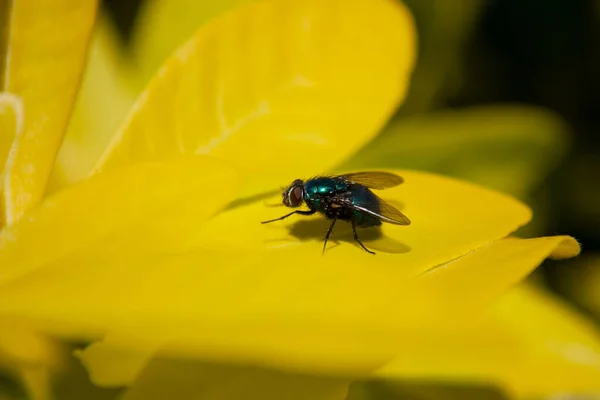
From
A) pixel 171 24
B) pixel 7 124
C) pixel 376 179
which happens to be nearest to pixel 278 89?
pixel 376 179

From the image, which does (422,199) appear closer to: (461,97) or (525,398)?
(525,398)

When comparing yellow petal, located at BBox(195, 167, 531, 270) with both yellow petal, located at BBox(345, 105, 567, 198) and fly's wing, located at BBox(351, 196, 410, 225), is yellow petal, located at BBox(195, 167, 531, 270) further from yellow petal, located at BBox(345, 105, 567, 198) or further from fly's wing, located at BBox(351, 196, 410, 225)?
yellow petal, located at BBox(345, 105, 567, 198)

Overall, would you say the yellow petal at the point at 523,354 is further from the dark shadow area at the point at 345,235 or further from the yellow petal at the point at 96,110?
the yellow petal at the point at 96,110

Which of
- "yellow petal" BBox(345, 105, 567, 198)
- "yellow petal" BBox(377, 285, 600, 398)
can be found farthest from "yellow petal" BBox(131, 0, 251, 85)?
"yellow petal" BBox(377, 285, 600, 398)

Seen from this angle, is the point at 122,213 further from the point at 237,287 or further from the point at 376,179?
the point at 376,179

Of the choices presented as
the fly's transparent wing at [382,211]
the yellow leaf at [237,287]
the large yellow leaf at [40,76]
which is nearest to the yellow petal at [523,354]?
the fly's transparent wing at [382,211]

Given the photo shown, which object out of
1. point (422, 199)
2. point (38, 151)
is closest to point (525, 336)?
point (422, 199)

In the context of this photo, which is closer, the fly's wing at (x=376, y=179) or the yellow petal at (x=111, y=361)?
the yellow petal at (x=111, y=361)
